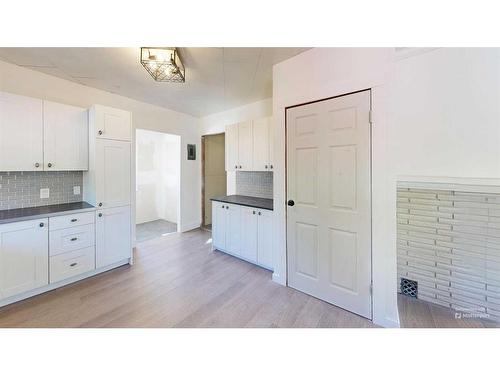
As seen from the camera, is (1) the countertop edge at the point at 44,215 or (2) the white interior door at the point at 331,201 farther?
(1) the countertop edge at the point at 44,215

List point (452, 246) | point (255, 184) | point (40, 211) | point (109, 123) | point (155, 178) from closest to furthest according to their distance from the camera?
point (452, 246)
point (40, 211)
point (109, 123)
point (255, 184)
point (155, 178)

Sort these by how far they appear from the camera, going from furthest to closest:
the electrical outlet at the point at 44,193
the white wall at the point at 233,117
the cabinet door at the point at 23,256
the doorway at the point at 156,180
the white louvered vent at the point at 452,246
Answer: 1. the doorway at the point at 156,180
2. the white wall at the point at 233,117
3. the electrical outlet at the point at 44,193
4. the cabinet door at the point at 23,256
5. the white louvered vent at the point at 452,246

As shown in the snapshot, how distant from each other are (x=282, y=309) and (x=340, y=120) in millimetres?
1831

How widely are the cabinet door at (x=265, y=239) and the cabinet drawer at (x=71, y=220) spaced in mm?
2107

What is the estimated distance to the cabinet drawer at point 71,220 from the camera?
6.91 ft

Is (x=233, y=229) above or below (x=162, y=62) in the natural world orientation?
below

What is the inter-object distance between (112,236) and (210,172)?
2.42 m

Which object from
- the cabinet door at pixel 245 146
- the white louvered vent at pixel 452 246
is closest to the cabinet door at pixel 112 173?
the cabinet door at pixel 245 146

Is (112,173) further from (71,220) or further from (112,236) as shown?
(112,236)

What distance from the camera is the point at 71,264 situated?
223cm

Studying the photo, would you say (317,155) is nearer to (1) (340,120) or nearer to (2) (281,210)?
(1) (340,120)

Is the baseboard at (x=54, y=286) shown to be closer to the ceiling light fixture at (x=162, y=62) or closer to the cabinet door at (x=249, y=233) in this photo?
the cabinet door at (x=249, y=233)

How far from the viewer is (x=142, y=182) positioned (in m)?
5.05

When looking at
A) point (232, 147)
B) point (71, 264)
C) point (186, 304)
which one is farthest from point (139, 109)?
point (186, 304)
